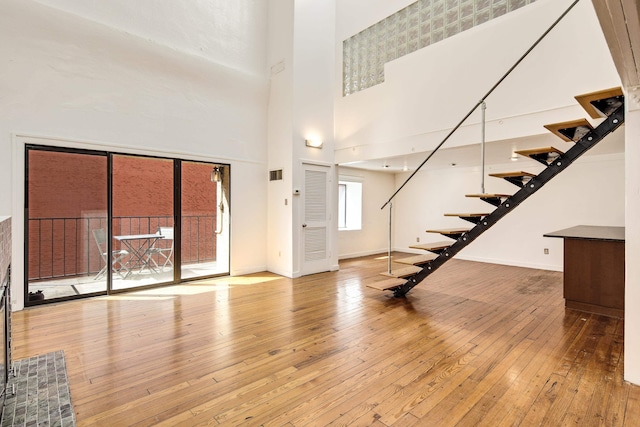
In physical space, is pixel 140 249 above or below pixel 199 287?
above

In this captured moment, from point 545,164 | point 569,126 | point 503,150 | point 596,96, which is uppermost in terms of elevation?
point 503,150

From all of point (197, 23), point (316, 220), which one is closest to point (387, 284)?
point (316, 220)

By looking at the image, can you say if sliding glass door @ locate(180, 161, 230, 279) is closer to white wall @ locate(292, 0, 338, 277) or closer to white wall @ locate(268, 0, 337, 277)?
white wall @ locate(268, 0, 337, 277)

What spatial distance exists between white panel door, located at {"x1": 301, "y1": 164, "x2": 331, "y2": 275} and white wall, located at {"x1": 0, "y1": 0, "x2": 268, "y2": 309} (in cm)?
91

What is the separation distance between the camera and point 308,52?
19.1ft

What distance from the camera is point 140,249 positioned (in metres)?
5.61

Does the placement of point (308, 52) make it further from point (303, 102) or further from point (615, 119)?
point (615, 119)

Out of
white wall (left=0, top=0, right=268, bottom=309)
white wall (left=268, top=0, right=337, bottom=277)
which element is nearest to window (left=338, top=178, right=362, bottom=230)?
white wall (left=268, top=0, right=337, bottom=277)

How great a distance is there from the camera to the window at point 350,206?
8.27 meters

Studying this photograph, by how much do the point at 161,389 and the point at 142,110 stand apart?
13.3 feet

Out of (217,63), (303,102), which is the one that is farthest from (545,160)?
(217,63)

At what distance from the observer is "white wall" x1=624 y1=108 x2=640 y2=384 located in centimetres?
225

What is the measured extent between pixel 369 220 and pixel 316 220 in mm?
2801

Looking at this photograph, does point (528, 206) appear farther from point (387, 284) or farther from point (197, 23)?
point (197, 23)
